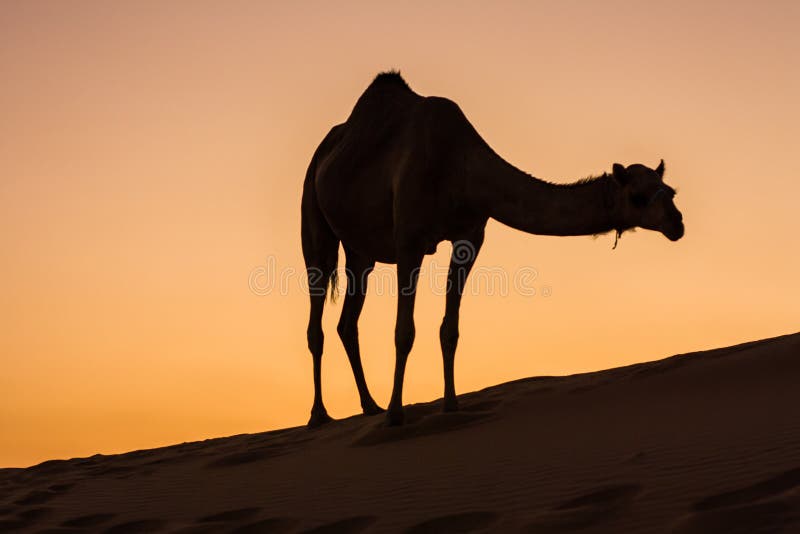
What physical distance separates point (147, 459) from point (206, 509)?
4.27 metres

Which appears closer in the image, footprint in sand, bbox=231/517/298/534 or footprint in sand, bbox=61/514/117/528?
footprint in sand, bbox=231/517/298/534

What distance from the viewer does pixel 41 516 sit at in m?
7.50

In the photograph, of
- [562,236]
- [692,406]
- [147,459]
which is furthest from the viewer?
[147,459]

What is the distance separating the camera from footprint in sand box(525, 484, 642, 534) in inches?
190

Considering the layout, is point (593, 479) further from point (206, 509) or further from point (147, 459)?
point (147, 459)

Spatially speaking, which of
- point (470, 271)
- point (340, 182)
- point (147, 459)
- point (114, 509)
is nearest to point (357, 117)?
point (340, 182)

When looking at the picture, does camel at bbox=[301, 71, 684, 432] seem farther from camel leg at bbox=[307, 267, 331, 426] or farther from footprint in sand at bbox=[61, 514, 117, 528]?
footprint in sand at bbox=[61, 514, 117, 528]

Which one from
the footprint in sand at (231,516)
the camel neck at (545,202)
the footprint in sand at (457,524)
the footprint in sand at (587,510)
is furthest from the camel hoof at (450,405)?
the footprint in sand at (587,510)

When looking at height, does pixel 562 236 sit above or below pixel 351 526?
above

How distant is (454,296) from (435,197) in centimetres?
103

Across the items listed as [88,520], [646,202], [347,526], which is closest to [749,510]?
[347,526]

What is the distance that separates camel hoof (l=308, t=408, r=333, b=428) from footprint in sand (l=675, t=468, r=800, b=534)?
263 inches

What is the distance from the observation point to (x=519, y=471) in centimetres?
604

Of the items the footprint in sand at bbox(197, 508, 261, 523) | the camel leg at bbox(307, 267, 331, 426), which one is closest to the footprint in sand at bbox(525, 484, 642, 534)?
the footprint in sand at bbox(197, 508, 261, 523)
